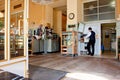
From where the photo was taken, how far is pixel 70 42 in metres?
6.96

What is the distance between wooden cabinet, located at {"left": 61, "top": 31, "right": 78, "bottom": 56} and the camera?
6.83 metres

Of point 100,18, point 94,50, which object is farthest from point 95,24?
point 94,50

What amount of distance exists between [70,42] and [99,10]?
8.18ft

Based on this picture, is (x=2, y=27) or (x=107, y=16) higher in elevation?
(x=107, y=16)

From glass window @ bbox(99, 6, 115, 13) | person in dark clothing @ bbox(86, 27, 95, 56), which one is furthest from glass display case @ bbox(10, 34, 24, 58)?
glass window @ bbox(99, 6, 115, 13)

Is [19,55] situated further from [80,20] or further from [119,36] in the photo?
[80,20]

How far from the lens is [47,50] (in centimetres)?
879

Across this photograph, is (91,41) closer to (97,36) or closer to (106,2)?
(97,36)

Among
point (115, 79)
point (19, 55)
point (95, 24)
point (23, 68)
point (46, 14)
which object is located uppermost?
point (46, 14)

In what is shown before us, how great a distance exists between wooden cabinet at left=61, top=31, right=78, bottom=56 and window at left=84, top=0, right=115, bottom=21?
1.54 meters

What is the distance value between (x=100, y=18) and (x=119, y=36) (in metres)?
1.63

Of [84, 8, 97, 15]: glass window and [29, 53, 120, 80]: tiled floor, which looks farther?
[84, 8, 97, 15]: glass window

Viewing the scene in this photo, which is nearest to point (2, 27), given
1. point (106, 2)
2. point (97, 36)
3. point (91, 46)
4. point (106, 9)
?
point (91, 46)

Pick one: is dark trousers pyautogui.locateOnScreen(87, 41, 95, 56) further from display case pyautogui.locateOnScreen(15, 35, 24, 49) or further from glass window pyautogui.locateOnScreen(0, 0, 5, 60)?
glass window pyautogui.locateOnScreen(0, 0, 5, 60)
